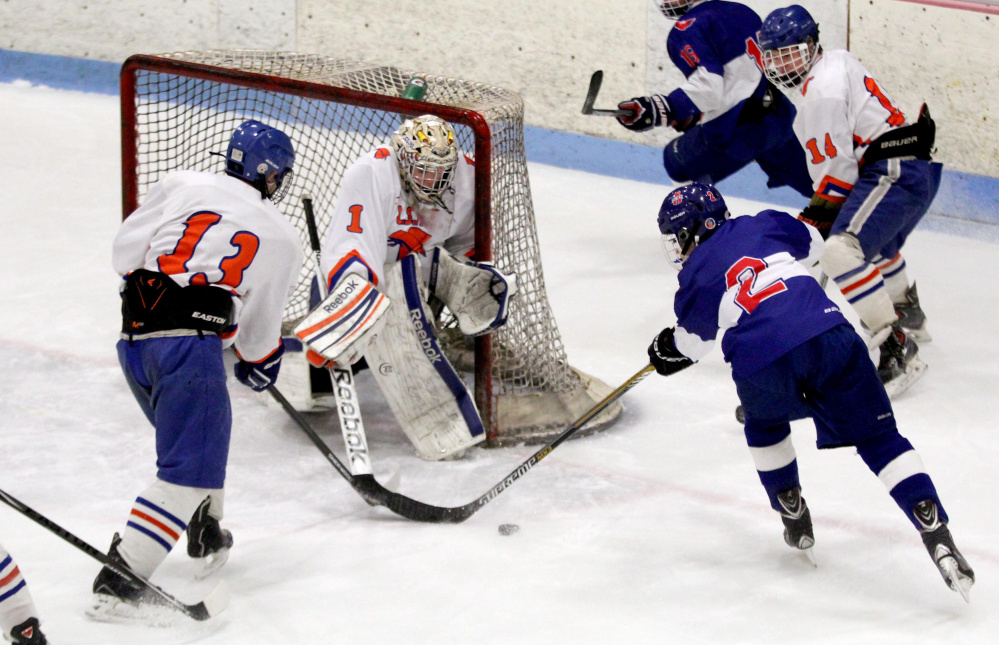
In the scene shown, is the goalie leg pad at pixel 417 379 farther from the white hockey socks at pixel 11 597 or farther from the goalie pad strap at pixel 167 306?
the white hockey socks at pixel 11 597

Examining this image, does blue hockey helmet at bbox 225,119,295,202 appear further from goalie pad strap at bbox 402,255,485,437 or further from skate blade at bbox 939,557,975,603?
skate blade at bbox 939,557,975,603

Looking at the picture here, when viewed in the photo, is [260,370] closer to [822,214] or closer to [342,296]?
[342,296]

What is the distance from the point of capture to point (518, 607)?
2619 mm

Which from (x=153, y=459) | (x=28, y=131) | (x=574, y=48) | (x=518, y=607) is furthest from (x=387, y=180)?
(x=28, y=131)

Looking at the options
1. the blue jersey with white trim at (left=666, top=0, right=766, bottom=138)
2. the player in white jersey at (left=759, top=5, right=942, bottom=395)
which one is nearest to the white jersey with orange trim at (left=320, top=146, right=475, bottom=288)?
the player in white jersey at (left=759, top=5, right=942, bottom=395)

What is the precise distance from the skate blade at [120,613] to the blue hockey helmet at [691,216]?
134 centimetres

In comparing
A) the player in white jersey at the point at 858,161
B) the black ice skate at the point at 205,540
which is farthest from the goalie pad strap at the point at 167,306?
the player in white jersey at the point at 858,161

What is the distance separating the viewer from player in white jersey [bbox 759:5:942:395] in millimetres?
3762

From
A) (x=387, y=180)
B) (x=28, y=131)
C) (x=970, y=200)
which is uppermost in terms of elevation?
(x=387, y=180)

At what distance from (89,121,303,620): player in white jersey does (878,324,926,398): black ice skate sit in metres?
2.01

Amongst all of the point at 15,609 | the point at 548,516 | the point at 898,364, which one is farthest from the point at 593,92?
the point at 15,609

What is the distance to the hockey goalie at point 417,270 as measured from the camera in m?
3.21

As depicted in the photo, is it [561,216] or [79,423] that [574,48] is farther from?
[79,423]

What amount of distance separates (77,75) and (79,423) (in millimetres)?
3961
